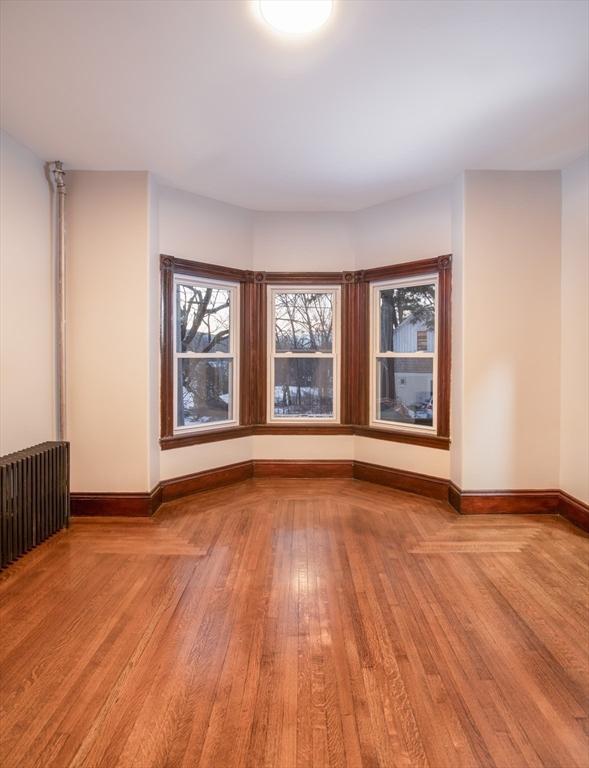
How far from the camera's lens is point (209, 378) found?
456 cm

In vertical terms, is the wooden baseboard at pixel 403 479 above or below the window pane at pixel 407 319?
below

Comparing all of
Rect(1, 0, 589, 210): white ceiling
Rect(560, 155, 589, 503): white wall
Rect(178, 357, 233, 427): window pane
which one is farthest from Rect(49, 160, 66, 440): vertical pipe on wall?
Rect(560, 155, 589, 503): white wall

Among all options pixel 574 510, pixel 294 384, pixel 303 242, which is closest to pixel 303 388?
pixel 294 384

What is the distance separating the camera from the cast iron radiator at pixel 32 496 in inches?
111

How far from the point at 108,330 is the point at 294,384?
202 centimetres

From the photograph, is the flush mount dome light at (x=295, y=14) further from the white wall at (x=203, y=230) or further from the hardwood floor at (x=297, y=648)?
the hardwood floor at (x=297, y=648)

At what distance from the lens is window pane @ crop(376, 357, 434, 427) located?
4359mm

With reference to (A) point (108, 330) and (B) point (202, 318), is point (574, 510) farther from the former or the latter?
(A) point (108, 330)

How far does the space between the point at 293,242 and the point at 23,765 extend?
14.4 ft

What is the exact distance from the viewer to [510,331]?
3760mm

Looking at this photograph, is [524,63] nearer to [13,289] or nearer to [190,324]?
[190,324]

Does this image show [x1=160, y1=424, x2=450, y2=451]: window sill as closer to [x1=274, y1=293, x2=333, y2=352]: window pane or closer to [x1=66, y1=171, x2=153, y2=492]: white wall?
[x1=66, y1=171, x2=153, y2=492]: white wall

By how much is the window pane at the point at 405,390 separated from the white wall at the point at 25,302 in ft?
10.2

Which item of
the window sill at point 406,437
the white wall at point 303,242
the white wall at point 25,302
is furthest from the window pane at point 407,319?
the white wall at point 25,302
